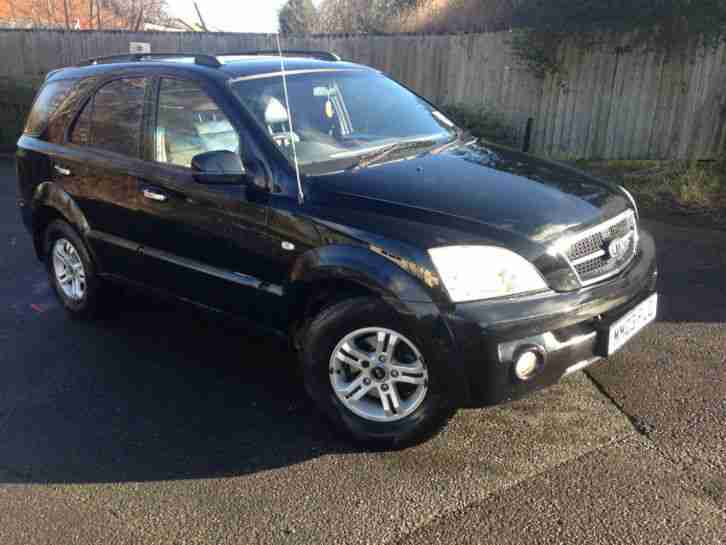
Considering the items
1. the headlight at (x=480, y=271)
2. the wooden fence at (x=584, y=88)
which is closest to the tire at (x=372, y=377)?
the headlight at (x=480, y=271)

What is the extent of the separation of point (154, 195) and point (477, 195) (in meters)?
2.03

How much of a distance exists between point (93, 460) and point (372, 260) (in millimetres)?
1715

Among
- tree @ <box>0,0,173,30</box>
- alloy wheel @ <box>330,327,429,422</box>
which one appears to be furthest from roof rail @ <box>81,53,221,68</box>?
tree @ <box>0,0,173,30</box>

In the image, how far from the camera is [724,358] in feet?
13.4

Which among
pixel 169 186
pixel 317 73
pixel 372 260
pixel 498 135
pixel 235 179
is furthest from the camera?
pixel 498 135

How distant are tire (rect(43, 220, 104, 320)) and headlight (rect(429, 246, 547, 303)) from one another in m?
2.99

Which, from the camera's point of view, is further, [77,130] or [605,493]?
[77,130]

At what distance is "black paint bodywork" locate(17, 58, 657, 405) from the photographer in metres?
3.03

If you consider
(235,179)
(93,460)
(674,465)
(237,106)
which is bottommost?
(93,460)

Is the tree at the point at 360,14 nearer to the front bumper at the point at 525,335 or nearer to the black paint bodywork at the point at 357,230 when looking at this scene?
the black paint bodywork at the point at 357,230

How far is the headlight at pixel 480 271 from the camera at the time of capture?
300 centimetres

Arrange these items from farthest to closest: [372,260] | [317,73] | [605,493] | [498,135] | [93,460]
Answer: [498,135]
[317,73]
[93,460]
[372,260]
[605,493]

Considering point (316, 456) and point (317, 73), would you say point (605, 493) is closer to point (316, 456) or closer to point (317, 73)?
point (316, 456)

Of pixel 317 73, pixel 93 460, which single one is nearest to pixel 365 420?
pixel 93 460
